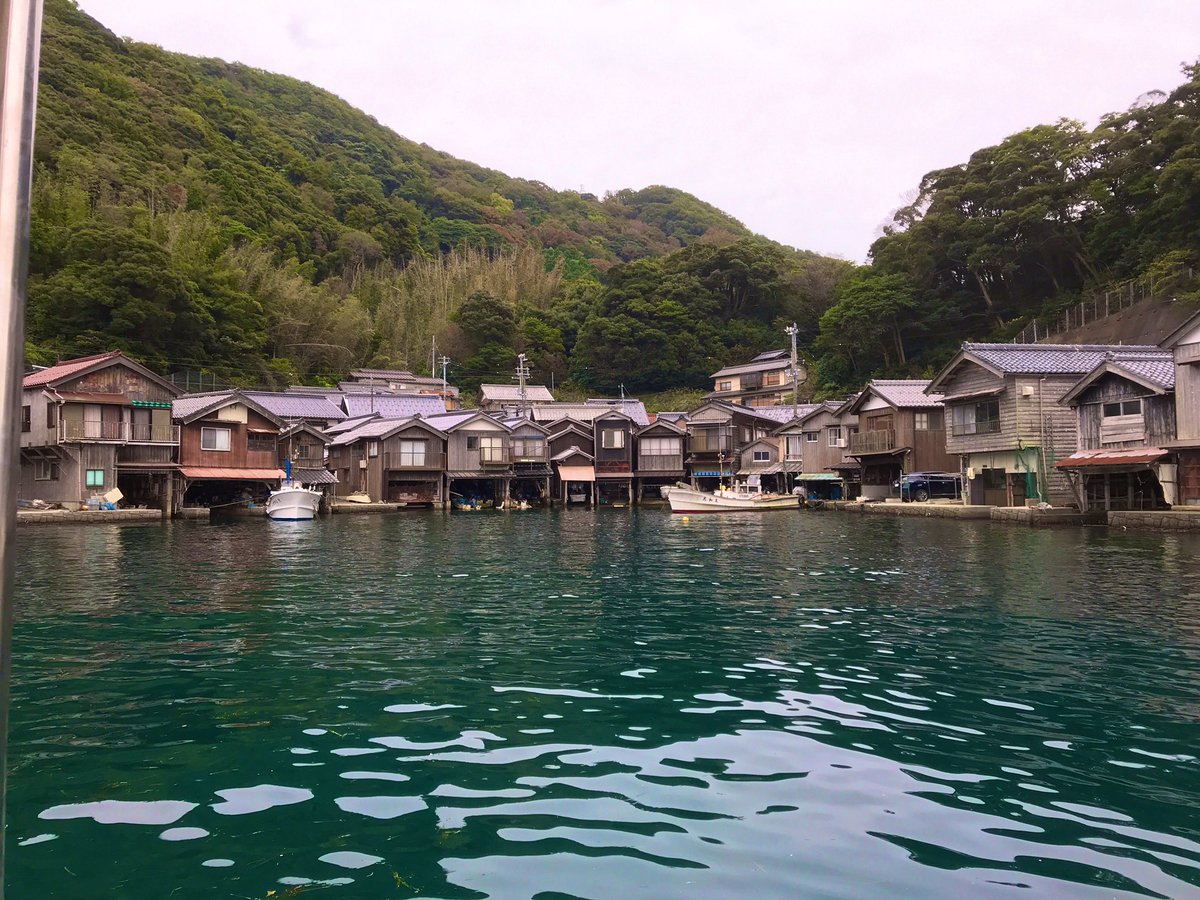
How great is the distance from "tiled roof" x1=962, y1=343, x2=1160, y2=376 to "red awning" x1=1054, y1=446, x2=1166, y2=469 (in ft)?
16.7

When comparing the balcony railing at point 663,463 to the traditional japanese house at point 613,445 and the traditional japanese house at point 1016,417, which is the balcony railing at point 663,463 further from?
the traditional japanese house at point 1016,417

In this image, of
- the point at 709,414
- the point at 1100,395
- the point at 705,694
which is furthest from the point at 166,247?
the point at 705,694

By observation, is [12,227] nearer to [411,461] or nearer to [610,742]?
[610,742]

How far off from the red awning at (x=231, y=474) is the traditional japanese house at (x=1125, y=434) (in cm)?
4055

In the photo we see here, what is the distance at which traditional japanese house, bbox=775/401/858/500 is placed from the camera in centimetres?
5741

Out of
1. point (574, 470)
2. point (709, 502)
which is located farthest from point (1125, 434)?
point (574, 470)

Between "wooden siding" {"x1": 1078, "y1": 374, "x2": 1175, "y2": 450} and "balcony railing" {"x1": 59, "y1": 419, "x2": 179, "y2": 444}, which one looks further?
"balcony railing" {"x1": 59, "y1": 419, "x2": 179, "y2": 444}

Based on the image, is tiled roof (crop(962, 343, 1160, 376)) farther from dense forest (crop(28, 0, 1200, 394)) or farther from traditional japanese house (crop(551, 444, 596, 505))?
traditional japanese house (crop(551, 444, 596, 505))

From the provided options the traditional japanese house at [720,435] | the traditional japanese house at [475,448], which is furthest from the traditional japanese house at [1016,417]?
the traditional japanese house at [475,448]

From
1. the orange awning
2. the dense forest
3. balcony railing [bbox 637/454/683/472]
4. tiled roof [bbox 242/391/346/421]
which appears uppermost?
the dense forest

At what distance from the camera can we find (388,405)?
68188 millimetres

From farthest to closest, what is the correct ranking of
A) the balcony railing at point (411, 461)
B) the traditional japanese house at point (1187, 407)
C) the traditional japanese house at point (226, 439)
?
the balcony railing at point (411, 461), the traditional japanese house at point (226, 439), the traditional japanese house at point (1187, 407)

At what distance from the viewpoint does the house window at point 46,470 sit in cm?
4062

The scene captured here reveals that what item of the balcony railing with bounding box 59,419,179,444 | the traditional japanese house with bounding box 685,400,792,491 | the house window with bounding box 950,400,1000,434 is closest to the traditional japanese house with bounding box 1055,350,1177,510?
the house window with bounding box 950,400,1000,434
